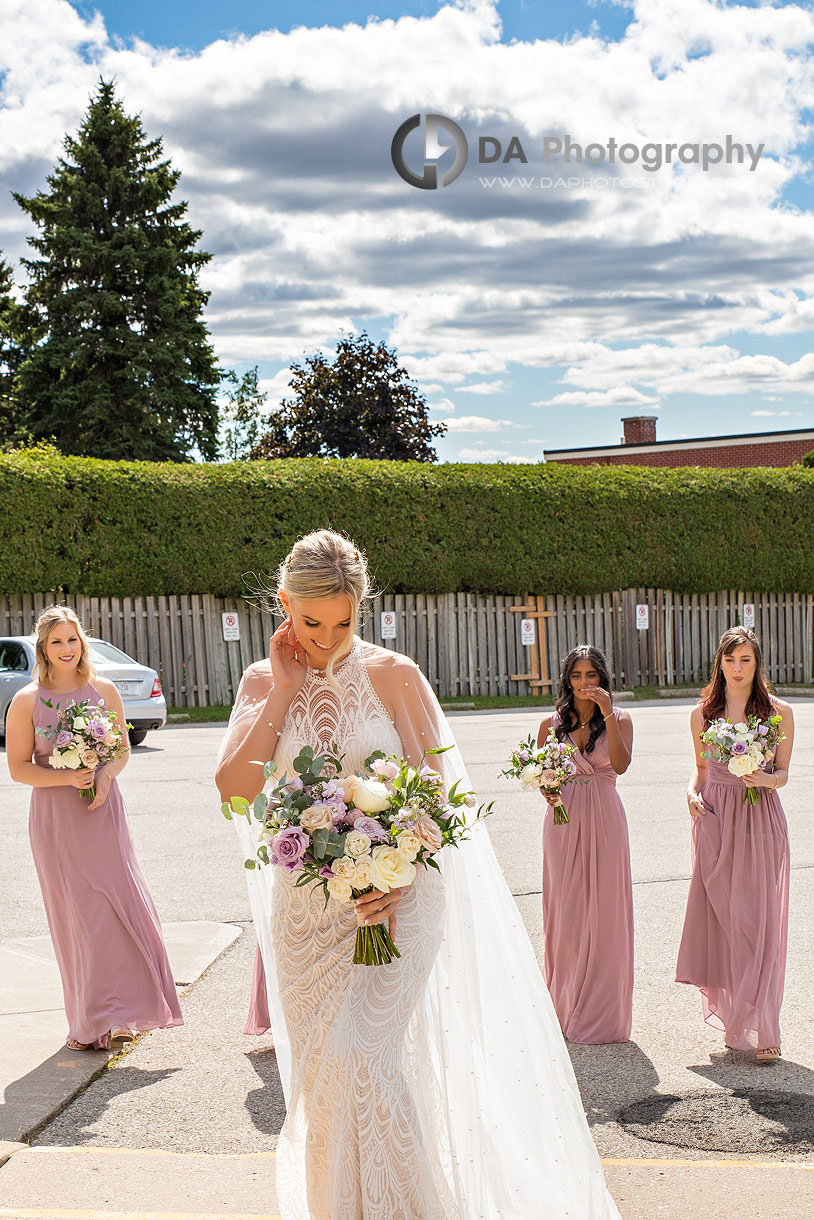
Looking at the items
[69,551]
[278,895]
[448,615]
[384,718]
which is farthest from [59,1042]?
[448,615]

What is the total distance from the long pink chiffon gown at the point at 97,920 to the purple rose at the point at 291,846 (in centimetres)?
275

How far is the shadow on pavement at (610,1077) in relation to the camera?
4.76 m

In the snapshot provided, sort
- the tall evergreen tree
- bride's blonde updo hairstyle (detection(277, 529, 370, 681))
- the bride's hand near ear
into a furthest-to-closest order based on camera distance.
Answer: the tall evergreen tree
the bride's hand near ear
bride's blonde updo hairstyle (detection(277, 529, 370, 681))

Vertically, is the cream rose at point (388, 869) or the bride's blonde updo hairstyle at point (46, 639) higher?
the bride's blonde updo hairstyle at point (46, 639)

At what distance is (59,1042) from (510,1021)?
278 cm

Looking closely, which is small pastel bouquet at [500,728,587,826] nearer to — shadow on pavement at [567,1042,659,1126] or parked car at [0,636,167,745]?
shadow on pavement at [567,1042,659,1126]

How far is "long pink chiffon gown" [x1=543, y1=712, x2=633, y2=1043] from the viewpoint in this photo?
5.55m

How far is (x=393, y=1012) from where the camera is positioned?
3404 millimetres

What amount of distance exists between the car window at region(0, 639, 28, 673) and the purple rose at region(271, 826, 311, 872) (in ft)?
47.7

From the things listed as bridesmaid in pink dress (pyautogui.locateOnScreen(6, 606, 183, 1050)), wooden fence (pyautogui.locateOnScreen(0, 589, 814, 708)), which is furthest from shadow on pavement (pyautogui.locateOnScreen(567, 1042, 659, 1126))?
wooden fence (pyautogui.locateOnScreen(0, 589, 814, 708))

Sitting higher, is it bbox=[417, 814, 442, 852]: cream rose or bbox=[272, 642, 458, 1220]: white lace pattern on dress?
bbox=[417, 814, 442, 852]: cream rose

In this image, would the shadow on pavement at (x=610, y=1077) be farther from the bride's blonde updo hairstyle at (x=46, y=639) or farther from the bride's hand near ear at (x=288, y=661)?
the bride's blonde updo hairstyle at (x=46, y=639)

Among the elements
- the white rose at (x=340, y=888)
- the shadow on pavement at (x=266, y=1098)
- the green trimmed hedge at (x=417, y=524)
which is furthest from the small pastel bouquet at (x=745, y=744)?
the green trimmed hedge at (x=417, y=524)

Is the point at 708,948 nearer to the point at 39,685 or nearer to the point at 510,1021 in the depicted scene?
the point at 510,1021
